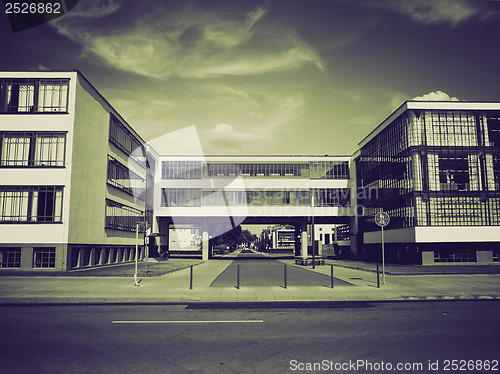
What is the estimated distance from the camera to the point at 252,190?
190 feet

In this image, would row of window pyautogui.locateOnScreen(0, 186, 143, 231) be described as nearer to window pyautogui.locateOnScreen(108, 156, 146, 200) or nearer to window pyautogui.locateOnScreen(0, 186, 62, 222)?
window pyautogui.locateOnScreen(0, 186, 62, 222)

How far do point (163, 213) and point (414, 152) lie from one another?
3422 cm

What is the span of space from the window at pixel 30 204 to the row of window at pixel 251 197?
29.5 meters

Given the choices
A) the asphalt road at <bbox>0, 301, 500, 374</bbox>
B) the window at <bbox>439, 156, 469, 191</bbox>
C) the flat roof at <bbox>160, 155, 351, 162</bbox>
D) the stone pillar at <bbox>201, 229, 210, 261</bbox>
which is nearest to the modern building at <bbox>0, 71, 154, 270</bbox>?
the asphalt road at <bbox>0, 301, 500, 374</bbox>

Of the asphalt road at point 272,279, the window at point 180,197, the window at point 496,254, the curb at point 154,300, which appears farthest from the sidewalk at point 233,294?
the window at point 180,197

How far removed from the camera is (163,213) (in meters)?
56.0

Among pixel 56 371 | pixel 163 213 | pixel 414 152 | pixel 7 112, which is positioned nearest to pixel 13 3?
pixel 7 112

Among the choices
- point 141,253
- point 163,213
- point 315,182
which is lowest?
point 141,253

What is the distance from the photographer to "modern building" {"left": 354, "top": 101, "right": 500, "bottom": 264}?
36.8 metres

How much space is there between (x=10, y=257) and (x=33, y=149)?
25.8 ft

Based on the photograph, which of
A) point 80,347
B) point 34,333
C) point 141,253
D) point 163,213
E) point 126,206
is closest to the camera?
point 80,347

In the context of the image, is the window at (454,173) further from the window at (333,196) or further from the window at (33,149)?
the window at (33,149)

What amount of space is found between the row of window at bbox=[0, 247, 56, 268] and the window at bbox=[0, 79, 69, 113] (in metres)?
10.2

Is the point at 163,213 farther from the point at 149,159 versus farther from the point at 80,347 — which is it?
the point at 80,347
